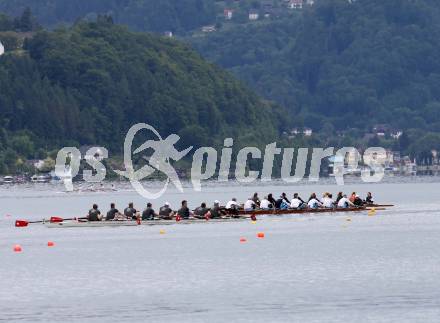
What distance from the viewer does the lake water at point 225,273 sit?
196ft

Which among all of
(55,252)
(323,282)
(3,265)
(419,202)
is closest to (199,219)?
(55,252)

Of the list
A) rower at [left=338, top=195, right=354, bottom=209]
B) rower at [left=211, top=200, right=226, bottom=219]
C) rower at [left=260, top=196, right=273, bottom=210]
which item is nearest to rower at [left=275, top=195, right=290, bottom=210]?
rower at [left=260, top=196, right=273, bottom=210]

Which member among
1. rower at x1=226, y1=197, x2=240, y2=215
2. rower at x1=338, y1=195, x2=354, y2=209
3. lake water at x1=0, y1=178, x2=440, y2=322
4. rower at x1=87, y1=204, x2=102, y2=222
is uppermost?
rower at x1=338, y1=195, x2=354, y2=209

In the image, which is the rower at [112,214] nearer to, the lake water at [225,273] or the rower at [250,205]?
the lake water at [225,273]

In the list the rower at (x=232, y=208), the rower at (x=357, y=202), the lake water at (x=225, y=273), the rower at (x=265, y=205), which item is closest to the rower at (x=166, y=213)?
the lake water at (x=225, y=273)

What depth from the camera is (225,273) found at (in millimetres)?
72875

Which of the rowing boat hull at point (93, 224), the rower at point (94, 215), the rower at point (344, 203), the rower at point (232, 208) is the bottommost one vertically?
the rowing boat hull at point (93, 224)

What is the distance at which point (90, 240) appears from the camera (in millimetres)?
95000

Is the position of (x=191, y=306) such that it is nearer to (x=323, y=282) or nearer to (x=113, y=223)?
(x=323, y=282)

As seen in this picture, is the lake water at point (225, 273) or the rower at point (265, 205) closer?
the lake water at point (225, 273)

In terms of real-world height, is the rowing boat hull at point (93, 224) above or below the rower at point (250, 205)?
below

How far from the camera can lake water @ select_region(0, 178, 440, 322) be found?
196 feet

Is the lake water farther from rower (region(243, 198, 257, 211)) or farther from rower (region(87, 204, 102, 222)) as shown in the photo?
rower (region(243, 198, 257, 211))

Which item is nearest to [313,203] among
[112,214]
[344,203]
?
[344,203]
